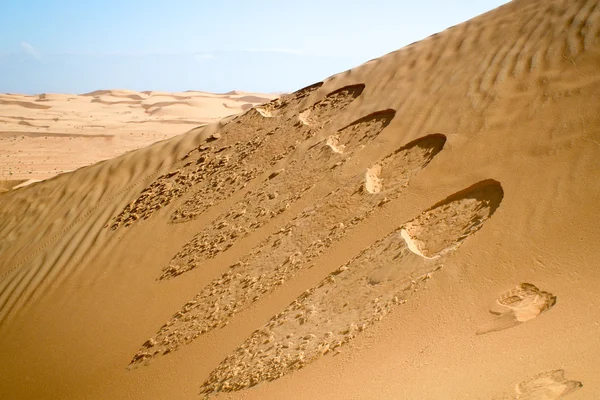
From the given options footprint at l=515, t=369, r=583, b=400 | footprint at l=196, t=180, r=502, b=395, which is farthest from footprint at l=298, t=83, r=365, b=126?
footprint at l=515, t=369, r=583, b=400

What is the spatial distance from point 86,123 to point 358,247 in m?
23.8

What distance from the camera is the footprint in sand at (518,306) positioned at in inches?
122

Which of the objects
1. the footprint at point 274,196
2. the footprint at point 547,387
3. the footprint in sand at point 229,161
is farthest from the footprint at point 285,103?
the footprint at point 547,387

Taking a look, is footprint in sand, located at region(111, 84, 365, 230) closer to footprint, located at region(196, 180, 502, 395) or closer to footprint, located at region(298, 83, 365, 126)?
footprint, located at region(298, 83, 365, 126)

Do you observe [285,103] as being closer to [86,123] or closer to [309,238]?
[309,238]

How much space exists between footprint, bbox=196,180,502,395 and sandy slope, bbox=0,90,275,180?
1055 cm

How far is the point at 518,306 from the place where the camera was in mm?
3225

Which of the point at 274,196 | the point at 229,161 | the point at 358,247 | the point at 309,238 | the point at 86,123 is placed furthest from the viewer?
the point at 86,123

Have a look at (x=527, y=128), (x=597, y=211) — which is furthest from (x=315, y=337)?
(x=527, y=128)

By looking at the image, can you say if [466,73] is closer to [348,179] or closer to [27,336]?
[348,179]

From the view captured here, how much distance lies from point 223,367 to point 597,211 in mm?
2621

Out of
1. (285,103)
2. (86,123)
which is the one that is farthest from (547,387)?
(86,123)

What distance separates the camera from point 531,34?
5.82 meters

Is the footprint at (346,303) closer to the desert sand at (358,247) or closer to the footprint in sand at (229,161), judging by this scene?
the desert sand at (358,247)
